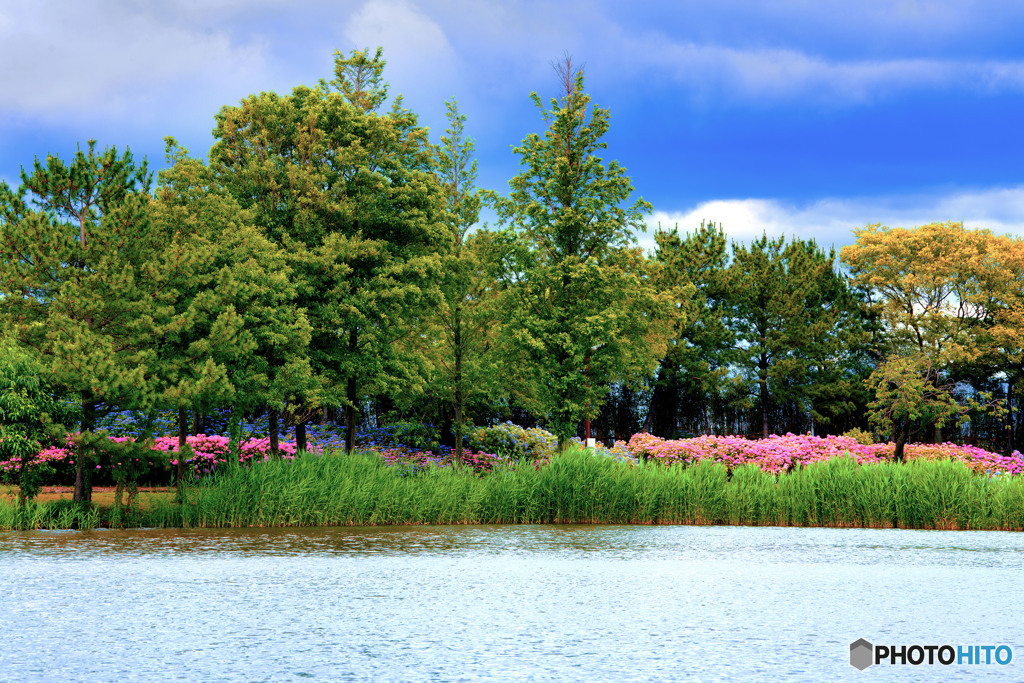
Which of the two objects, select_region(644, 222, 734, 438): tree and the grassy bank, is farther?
select_region(644, 222, 734, 438): tree

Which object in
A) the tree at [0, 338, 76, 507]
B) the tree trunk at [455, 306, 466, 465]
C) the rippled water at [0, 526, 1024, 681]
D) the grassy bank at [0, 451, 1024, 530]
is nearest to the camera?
the rippled water at [0, 526, 1024, 681]

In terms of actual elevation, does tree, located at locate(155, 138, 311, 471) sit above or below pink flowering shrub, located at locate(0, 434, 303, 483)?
above

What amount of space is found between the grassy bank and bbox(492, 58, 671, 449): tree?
19.9 ft

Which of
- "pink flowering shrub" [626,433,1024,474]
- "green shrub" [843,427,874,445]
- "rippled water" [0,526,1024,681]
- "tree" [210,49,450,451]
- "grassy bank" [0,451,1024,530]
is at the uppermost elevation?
"tree" [210,49,450,451]

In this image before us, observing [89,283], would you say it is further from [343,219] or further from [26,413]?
[343,219]

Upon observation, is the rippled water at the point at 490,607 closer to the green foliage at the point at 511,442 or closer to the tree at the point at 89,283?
the tree at the point at 89,283

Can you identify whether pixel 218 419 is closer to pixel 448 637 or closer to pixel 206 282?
pixel 206 282

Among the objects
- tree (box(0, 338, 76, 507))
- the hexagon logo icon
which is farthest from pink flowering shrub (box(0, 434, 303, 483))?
the hexagon logo icon

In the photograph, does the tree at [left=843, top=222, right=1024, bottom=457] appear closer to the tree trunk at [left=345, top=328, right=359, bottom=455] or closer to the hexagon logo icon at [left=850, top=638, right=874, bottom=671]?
the tree trunk at [left=345, top=328, right=359, bottom=455]

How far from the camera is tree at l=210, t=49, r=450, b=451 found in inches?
1102

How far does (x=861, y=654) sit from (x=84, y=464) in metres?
18.5

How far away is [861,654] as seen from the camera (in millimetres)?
7617

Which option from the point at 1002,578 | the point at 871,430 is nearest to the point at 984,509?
the point at 1002,578

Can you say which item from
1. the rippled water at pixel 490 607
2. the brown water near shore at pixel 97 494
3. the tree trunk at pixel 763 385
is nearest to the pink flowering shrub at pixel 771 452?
the tree trunk at pixel 763 385
